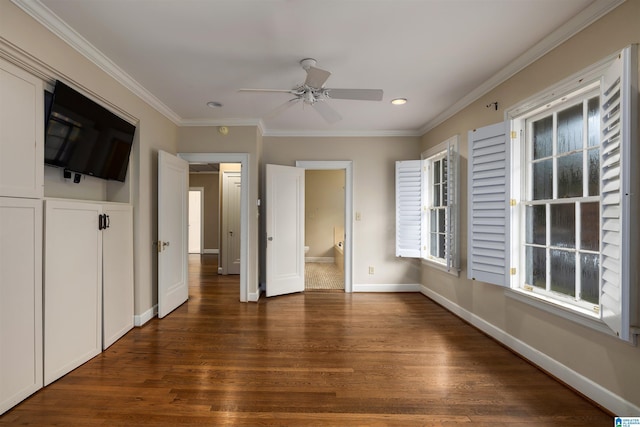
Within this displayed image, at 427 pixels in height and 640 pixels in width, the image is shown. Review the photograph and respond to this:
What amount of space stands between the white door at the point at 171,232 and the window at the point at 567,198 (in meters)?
3.44

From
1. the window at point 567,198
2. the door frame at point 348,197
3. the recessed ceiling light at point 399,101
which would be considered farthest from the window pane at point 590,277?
the door frame at point 348,197

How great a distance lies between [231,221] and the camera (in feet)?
20.1

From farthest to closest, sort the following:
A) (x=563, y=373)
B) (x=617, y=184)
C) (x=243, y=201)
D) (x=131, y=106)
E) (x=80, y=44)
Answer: (x=243, y=201)
(x=131, y=106)
(x=80, y=44)
(x=563, y=373)
(x=617, y=184)

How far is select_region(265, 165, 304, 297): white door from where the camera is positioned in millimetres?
4348

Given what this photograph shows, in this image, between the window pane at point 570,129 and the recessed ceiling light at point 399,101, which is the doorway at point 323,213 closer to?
the recessed ceiling light at point 399,101

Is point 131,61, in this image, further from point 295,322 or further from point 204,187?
point 204,187

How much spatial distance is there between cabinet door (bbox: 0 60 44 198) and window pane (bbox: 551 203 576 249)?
12.6 feet

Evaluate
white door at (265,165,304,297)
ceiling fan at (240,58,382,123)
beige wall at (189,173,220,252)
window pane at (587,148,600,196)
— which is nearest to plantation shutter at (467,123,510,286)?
window pane at (587,148,600,196)

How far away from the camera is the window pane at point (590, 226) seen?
2.01 meters

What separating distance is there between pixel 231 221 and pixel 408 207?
3.64m

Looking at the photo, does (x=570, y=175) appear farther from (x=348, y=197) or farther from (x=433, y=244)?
(x=348, y=197)

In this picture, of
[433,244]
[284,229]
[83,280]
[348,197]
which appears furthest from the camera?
[348,197]

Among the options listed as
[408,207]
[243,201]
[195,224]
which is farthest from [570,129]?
[195,224]

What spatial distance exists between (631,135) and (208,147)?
166 inches
